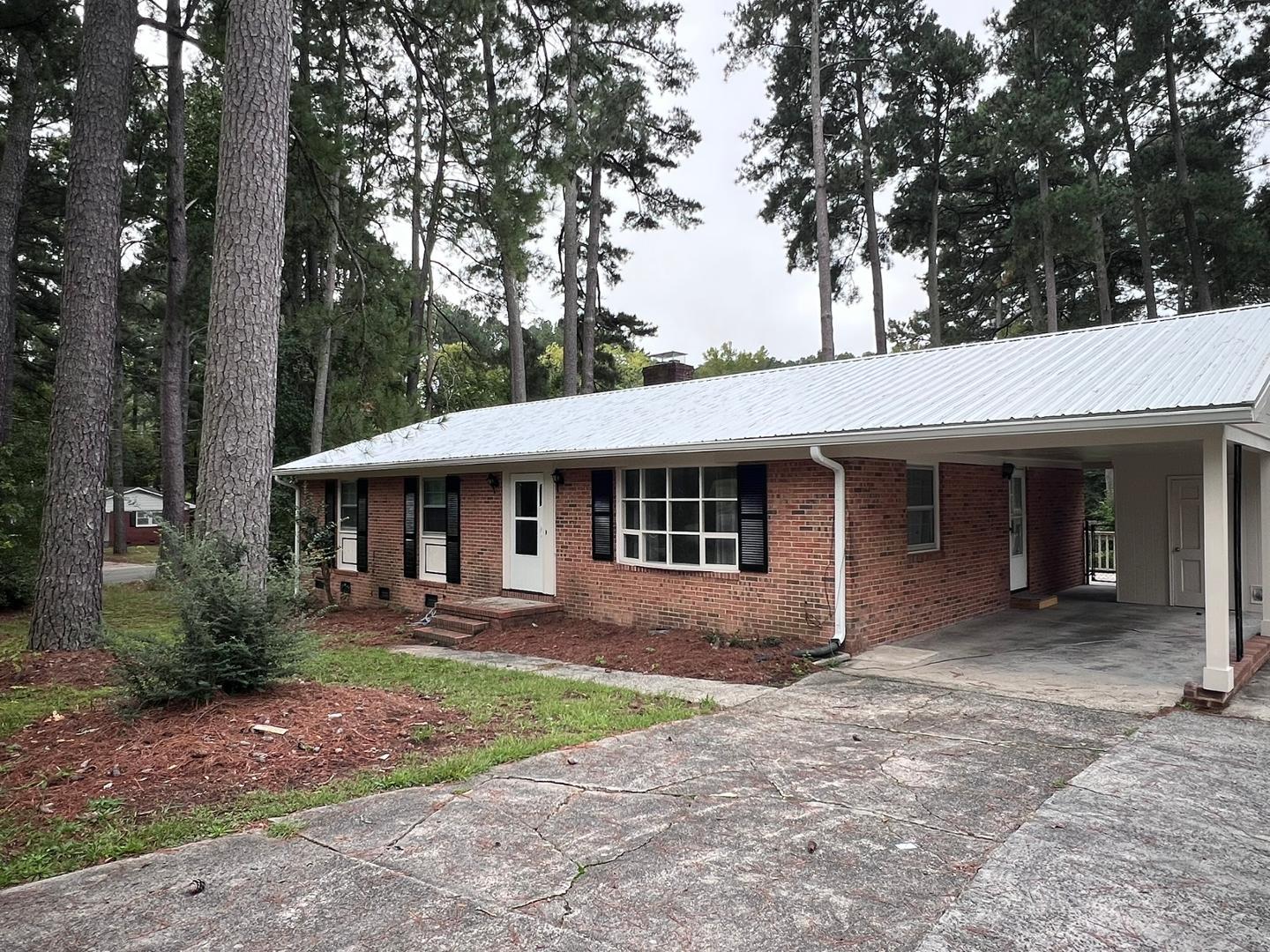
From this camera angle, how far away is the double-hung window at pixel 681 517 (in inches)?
368

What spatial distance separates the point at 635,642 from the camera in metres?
9.30

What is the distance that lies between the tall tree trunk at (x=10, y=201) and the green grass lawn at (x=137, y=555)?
1162 centimetres

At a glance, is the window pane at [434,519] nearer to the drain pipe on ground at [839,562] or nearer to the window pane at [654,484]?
the window pane at [654,484]

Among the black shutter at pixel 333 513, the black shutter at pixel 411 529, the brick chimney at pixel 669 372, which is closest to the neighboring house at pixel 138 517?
the black shutter at pixel 333 513

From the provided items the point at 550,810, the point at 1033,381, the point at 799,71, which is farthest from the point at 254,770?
the point at 799,71

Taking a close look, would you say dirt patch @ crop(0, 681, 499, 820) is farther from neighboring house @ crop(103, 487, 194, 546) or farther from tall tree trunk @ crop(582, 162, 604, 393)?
neighboring house @ crop(103, 487, 194, 546)

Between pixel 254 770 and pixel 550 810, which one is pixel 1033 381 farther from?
pixel 254 770

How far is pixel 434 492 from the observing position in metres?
13.4

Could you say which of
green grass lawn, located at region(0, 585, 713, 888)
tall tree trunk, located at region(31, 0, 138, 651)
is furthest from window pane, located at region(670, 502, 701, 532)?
tall tree trunk, located at region(31, 0, 138, 651)

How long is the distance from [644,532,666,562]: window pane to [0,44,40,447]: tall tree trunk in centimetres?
1284

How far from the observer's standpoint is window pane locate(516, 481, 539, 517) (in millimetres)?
11672

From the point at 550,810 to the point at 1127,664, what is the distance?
6328 mm

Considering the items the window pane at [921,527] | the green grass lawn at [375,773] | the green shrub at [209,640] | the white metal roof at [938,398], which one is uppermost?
the white metal roof at [938,398]

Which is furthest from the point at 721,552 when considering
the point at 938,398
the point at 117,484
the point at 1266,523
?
the point at 117,484
